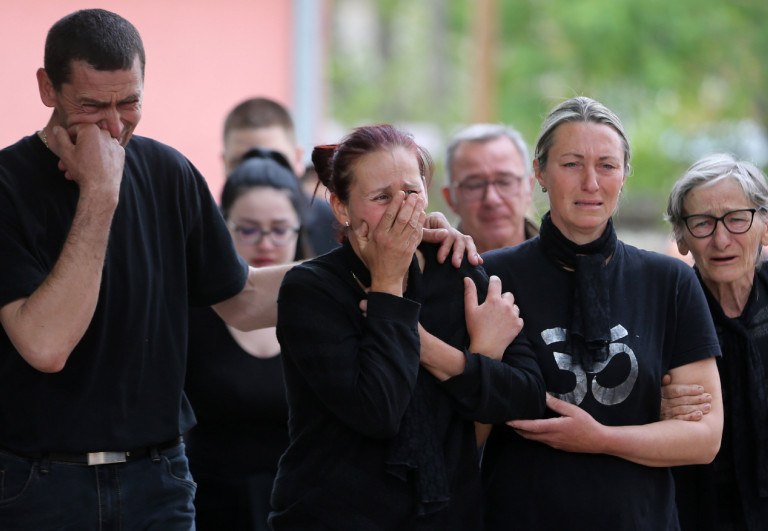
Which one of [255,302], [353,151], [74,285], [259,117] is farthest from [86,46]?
[259,117]

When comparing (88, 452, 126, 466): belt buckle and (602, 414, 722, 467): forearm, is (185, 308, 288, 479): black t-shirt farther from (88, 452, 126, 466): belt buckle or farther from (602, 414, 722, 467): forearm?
(602, 414, 722, 467): forearm

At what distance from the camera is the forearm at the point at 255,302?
103 inches

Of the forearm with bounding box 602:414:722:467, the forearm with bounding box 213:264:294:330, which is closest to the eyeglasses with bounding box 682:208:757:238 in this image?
the forearm with bounding box 602:414:722:467

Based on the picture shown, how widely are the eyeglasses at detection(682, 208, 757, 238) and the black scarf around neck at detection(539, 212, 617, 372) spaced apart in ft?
1.40

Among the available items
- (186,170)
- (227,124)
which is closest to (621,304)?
(186,170)

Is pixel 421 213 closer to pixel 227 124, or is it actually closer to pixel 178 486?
pixel 178 486

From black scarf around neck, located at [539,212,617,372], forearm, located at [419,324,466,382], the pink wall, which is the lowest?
forearm, located at [419,324,466,382]

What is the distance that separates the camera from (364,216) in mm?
2113

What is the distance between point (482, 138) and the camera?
3.65m

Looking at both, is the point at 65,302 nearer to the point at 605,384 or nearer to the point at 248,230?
the point at 605,384

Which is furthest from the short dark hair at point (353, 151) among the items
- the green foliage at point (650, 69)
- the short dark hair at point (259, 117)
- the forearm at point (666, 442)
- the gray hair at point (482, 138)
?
the green foliage at point (650, 69)

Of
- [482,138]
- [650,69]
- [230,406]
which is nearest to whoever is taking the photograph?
[230,406]

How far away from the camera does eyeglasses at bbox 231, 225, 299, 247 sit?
3451 mm

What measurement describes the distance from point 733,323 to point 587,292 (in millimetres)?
624
